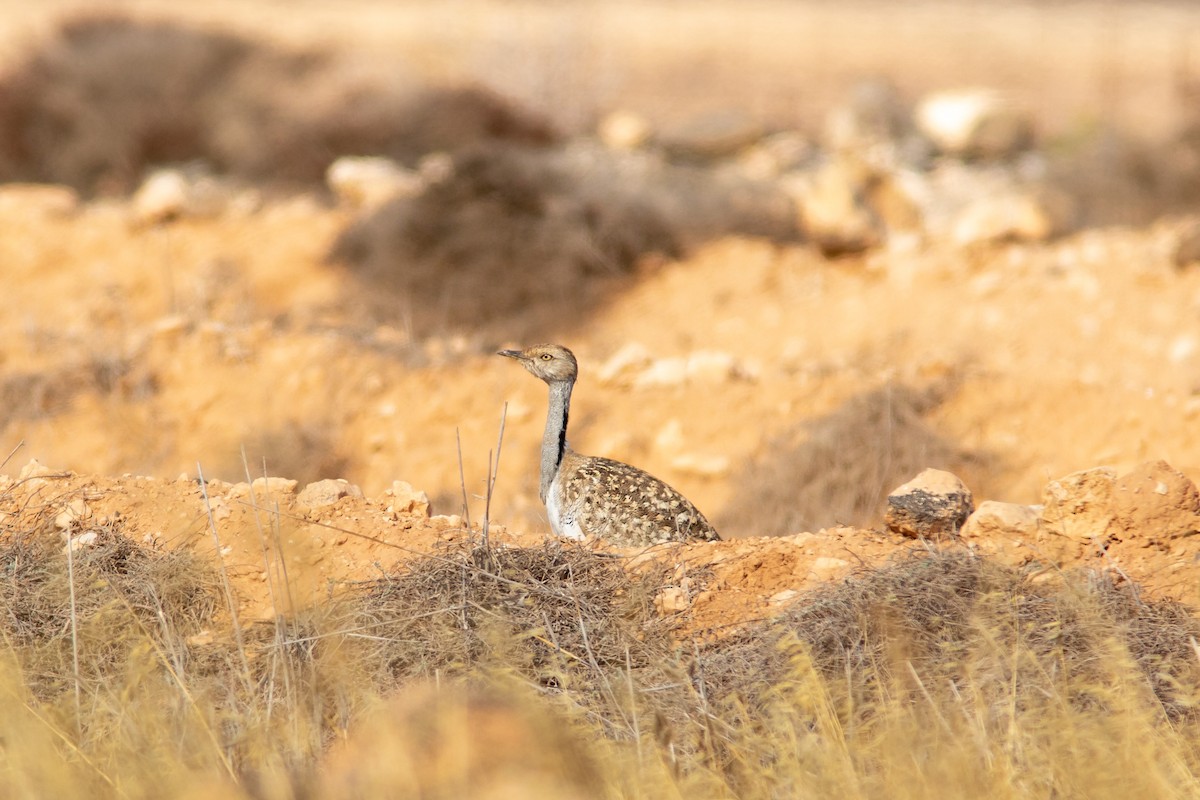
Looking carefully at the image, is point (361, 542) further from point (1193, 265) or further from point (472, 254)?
point (1193, 265)

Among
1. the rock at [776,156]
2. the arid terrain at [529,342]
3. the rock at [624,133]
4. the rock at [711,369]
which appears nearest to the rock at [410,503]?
the arid terrain at [529,342]

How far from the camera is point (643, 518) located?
17.2ft

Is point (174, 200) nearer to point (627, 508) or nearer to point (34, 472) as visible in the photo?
point (34, 472)

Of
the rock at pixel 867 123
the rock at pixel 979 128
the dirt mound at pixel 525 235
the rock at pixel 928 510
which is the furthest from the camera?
the rock at pixel 867 123

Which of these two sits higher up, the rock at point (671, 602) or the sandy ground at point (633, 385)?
the rock at point (671, 602)

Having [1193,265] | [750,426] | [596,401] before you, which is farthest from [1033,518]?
[1193,265]

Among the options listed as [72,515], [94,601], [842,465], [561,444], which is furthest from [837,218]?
[94,601]

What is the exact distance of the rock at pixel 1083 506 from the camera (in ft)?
14.9

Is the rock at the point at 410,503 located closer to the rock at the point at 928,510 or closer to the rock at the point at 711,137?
the rock at the point at 928,510

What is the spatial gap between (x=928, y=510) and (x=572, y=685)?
1665 millimetres

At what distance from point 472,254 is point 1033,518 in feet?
26.6

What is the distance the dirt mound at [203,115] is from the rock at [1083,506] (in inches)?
453

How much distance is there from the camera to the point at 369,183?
13.2 m

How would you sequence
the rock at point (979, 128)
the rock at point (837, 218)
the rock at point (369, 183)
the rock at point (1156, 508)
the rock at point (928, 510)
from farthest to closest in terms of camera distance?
the rock at point (979, 128)
the rock at point (369, 183)
the rock at point (837, 218)
the rock at point (928, 510)
the rock at point (1156, 508)
